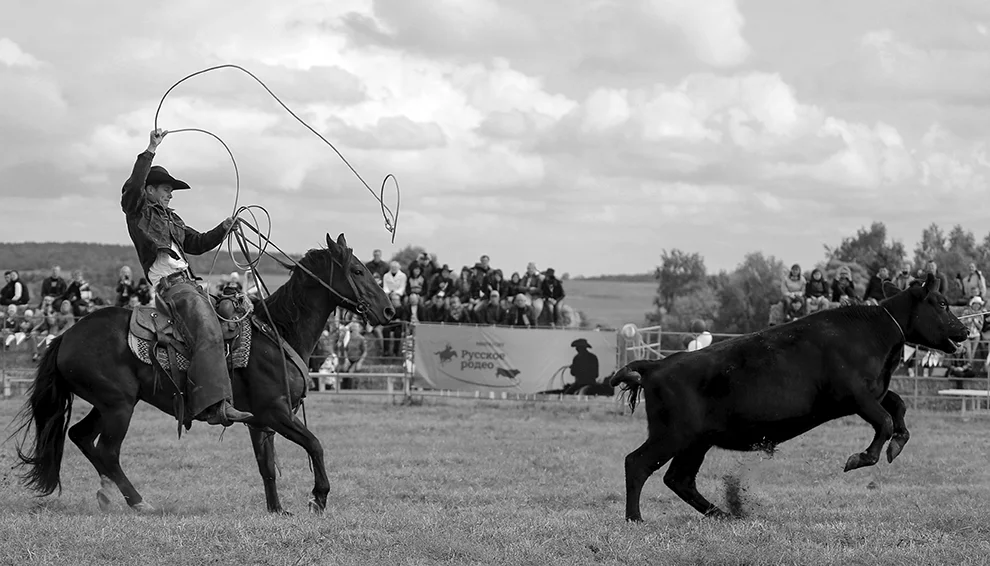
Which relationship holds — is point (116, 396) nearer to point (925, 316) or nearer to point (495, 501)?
point (495, 501)

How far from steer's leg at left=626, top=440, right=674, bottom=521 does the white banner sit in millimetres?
11722

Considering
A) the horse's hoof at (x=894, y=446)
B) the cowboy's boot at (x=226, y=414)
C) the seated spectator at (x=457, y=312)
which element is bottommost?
the horse's hoof at (x=894, y=446)

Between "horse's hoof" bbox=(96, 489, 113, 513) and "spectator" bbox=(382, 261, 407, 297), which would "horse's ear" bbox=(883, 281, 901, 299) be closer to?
"horse's hoof" bbox=(96, 489, 113, 513)

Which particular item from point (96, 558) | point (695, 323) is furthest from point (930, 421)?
point (96, 558)

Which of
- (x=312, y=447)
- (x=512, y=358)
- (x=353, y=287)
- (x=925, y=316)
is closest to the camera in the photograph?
(x=312, y=447)

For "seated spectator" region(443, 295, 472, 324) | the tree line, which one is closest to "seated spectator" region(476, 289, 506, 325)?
"seated spectator" region(443, 295, 472, 324)

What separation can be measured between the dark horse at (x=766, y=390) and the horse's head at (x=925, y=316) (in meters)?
0.21

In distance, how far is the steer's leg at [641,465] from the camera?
8.18 m

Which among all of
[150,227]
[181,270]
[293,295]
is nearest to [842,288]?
[293,295]

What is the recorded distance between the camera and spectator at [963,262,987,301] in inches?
834

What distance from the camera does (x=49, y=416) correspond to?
9.01m

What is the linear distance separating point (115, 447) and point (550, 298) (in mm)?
14380

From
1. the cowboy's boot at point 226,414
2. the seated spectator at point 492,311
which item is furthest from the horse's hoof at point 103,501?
the seated spectator at point 492,311

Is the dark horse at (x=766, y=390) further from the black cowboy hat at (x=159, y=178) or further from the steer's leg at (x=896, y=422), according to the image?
the black cowboy hat at (x=159, y=178)
